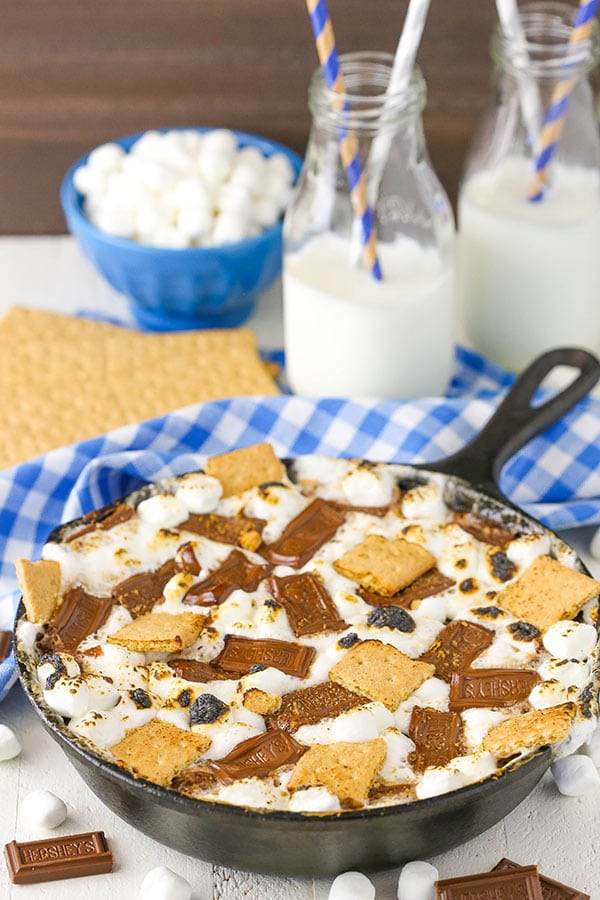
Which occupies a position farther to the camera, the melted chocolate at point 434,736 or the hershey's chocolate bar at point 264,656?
the hershey's chocolate bar at point 264,656

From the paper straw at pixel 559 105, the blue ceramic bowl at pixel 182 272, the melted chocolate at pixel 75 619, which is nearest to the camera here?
the melted chocolate at pixel 75 619

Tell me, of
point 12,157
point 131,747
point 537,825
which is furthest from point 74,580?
point 12,157

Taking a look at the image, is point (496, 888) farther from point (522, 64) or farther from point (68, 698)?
point (522, 64)

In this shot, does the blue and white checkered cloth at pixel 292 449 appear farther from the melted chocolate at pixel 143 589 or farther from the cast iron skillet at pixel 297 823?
the cast iron skillet at pixel 297 823

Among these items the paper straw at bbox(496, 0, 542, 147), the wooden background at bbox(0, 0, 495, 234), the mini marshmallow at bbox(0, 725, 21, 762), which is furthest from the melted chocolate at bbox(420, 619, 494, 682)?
the wooden background at bbox(0, 0, 495, 234)

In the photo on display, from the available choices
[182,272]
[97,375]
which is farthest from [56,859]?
[182,272]

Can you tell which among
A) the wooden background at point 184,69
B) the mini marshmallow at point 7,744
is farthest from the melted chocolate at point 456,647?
the wooden background at point 184,69

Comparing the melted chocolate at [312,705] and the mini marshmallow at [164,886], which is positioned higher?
the melted chocolate at [312,705]
